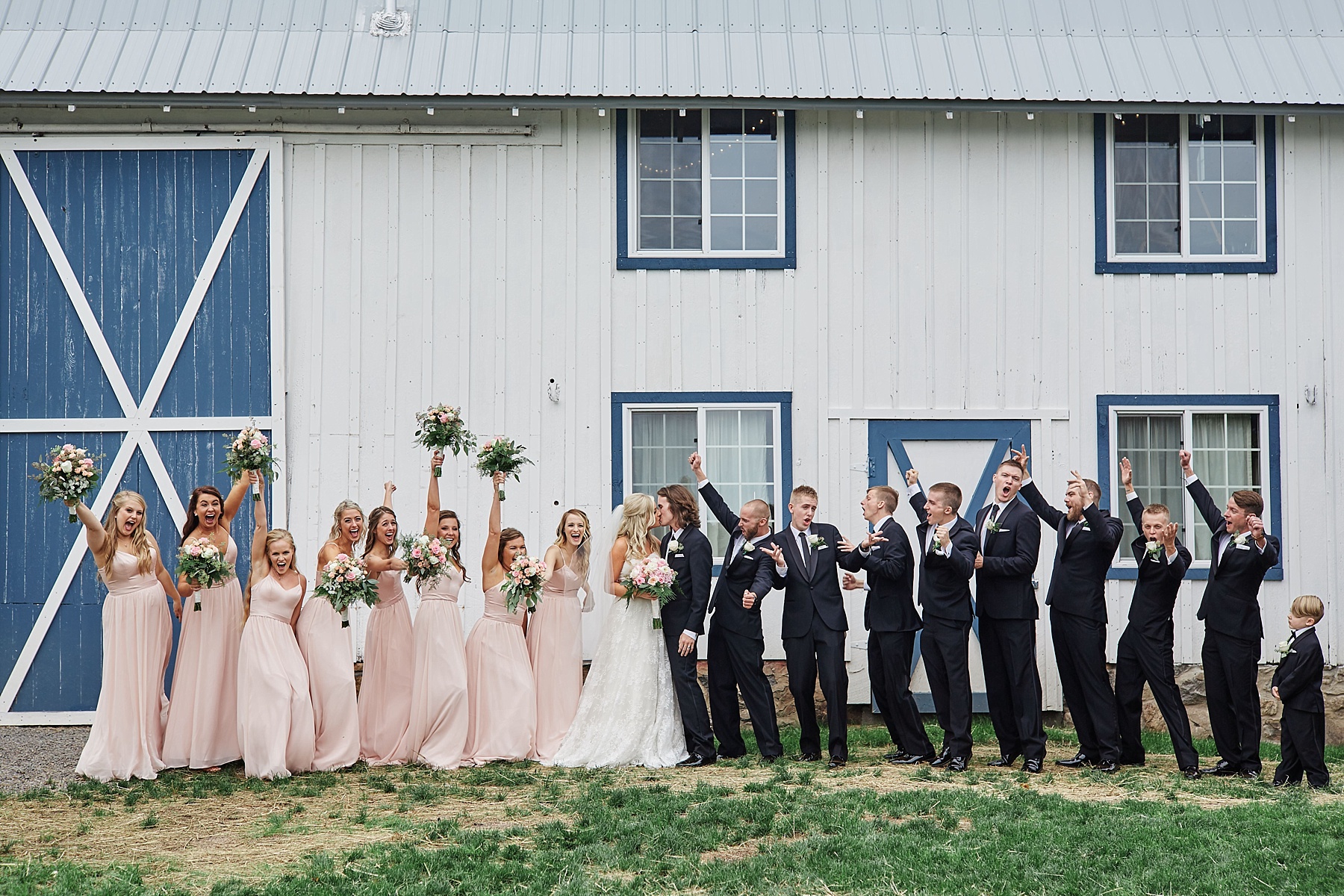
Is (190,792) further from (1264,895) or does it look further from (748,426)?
(1264,895)

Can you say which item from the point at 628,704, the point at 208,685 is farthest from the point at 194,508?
the point at 628,704

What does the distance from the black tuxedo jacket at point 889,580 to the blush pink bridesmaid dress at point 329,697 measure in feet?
12.1

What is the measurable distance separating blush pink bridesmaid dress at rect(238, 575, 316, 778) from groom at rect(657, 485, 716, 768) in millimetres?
2636

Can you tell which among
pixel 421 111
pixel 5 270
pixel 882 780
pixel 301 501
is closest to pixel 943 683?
pixel 882 780

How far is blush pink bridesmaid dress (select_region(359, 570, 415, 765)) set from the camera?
945cm

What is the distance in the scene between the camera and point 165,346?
11539 millimetres

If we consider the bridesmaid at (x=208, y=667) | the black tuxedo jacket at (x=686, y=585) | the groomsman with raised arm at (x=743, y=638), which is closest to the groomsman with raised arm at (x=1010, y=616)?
the groomsman with raised arm at (x=743, y=638)

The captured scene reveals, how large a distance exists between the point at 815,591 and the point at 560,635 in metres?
1.96

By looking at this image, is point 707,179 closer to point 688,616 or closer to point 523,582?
point 688,616

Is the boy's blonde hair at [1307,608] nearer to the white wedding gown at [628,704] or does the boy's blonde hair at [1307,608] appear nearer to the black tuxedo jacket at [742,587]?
the black tuxedo jacket at [742,587]

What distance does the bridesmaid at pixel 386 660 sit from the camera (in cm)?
944

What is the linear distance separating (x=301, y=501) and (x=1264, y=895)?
324 inches

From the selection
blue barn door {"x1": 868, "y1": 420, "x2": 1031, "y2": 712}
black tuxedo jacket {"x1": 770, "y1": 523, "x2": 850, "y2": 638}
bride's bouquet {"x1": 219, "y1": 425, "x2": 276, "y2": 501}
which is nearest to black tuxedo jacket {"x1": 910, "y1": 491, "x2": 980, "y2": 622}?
black tuxedo jacket {"x1": 770, "y1": 523, "x2": 850, "y2": 638}

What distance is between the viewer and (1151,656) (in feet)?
30.1
